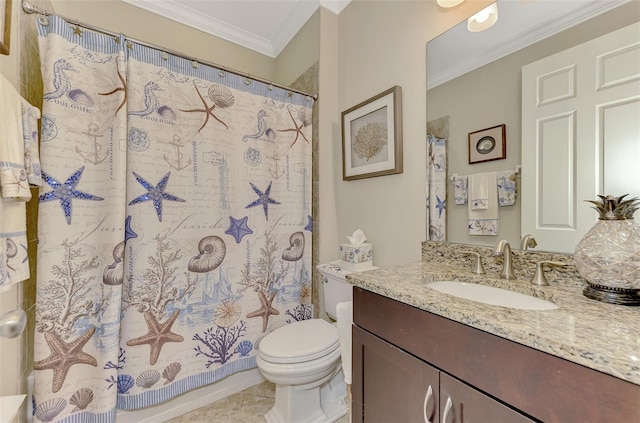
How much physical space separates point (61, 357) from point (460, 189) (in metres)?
1.90

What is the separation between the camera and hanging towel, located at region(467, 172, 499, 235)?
103 cm

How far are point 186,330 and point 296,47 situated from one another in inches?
85.4

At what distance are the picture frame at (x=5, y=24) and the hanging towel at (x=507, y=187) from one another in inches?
69.1

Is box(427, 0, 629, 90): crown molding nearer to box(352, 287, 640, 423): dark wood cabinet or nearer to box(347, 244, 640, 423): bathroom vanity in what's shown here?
box(347, 244, 640, 423): bathroom vanity

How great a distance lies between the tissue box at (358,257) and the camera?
152 cm

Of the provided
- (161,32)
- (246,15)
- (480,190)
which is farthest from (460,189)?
(161,32)

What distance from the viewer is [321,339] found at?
138 centimetres

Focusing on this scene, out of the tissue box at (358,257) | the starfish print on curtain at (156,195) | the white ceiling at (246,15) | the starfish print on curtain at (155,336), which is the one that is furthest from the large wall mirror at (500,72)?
the starfish print on curtain at (155,336)

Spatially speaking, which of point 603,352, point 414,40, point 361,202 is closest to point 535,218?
point 603,352

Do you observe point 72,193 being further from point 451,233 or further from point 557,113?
point 557,113

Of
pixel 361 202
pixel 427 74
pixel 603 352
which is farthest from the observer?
pixel 361 202

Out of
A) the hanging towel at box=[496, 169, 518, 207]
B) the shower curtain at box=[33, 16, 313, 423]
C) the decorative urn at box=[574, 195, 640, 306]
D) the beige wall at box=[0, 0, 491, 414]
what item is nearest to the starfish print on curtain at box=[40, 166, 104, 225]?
the shower curtain at box=[33, 16, 313, 423]

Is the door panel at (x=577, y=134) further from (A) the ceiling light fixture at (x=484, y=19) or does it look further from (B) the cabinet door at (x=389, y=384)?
(B) the cabinet door at (x=389, y=384)

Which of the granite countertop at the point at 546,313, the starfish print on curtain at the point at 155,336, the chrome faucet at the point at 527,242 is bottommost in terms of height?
the starfish print on curtain at the point at 155,336
